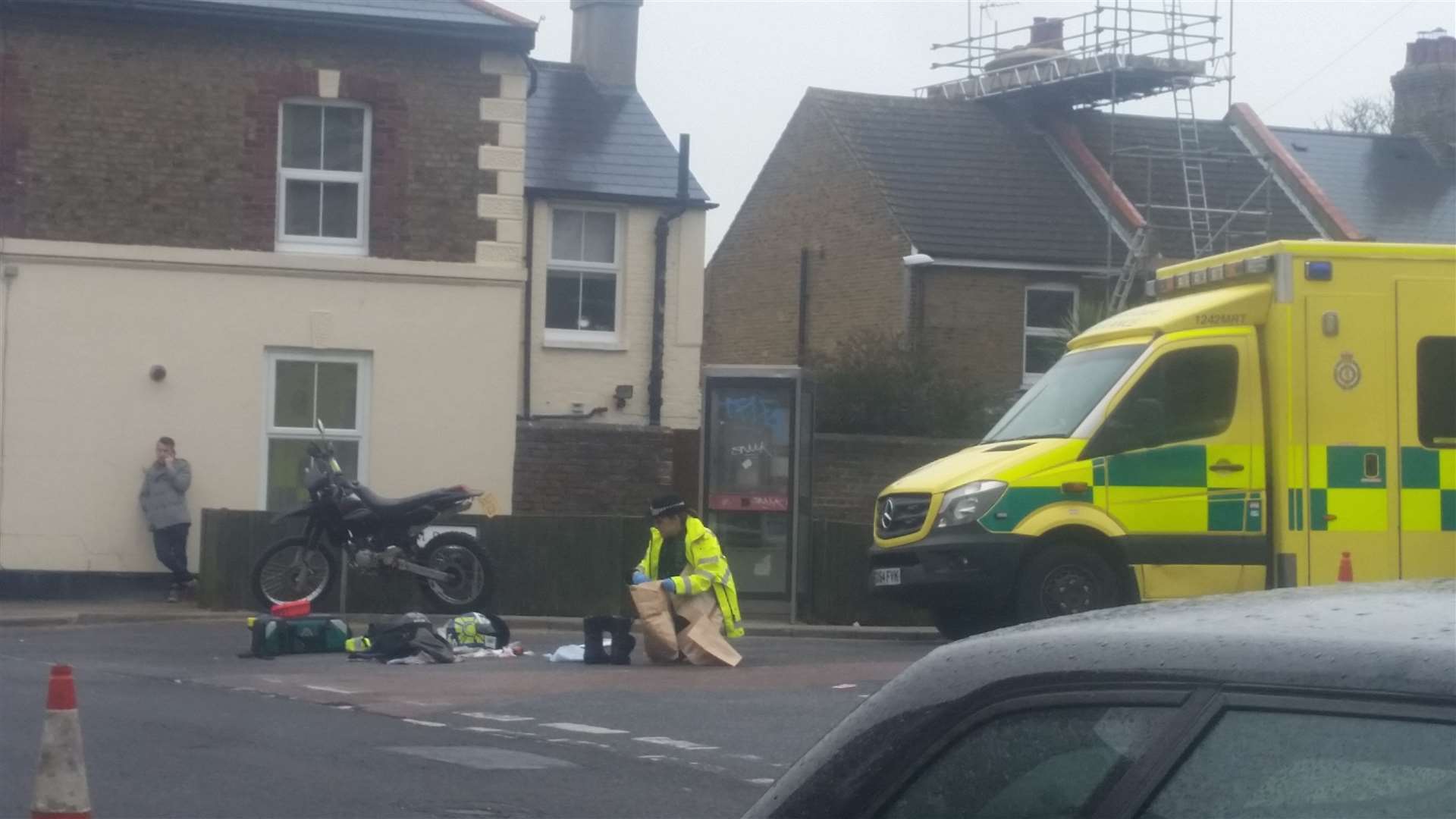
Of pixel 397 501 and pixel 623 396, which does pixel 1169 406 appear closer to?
pixel 397 501

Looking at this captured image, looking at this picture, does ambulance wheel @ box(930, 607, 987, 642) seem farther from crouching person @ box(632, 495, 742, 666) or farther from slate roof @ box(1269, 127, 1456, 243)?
slate roof @ box(1269, 127, 1456, 243)

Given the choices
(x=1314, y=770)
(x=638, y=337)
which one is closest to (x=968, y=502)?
(x=1314, y=770)

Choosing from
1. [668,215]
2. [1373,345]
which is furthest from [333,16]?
[1373,345]

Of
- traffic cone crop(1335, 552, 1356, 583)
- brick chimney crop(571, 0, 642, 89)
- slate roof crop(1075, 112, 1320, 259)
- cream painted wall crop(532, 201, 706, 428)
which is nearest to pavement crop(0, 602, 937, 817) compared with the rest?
traffic cone crop(1335, 552, 1356, 583)

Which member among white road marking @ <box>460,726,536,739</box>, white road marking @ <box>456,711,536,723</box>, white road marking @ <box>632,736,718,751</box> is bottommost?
white road marking @ <box>460,726,536,739</box>

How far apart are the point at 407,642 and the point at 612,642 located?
4.90 ft

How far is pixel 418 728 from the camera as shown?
34.3 feet

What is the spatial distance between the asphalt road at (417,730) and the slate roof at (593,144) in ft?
38.4

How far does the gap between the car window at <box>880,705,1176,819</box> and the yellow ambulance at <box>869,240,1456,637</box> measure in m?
10.7

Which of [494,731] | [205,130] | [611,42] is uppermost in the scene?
[611,42]

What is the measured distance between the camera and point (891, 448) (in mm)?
23781

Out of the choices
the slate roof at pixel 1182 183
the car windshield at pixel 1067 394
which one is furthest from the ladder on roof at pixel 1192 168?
the car windshield at pixel 1067 394

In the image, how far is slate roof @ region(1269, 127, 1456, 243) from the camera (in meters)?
34.3

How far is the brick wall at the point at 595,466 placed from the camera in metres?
22.6
